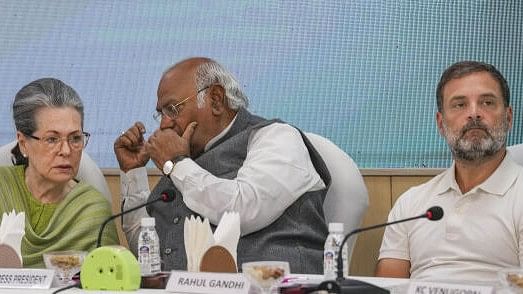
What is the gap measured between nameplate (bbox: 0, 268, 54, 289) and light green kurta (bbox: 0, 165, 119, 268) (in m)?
0.73

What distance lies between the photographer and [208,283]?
189 cm

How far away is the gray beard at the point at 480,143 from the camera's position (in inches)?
99.2

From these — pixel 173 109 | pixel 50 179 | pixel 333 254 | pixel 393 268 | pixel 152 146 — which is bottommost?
pixel 393 268

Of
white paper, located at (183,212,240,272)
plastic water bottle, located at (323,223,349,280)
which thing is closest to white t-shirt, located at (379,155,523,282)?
plastic water bottle, located at (323,223,349,280)

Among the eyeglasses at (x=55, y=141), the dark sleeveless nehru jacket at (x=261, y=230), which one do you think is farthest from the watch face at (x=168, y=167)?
the eyeglasses at (x=55, y=141)

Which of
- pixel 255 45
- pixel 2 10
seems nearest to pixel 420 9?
pixel 255 45

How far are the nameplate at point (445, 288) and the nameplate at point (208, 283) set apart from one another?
33cm

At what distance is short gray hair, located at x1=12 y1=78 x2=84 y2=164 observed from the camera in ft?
9.70

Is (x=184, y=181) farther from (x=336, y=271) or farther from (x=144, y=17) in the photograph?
(x=144, y=17)

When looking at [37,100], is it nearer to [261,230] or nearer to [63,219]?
[63,219]

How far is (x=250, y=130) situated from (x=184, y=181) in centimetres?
30

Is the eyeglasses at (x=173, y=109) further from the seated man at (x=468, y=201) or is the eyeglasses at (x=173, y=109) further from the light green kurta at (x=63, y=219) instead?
the seated man at (x=468, y=201)

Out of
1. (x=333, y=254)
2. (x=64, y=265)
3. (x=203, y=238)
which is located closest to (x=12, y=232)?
(x=64, y=265)

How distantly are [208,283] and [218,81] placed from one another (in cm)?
122
